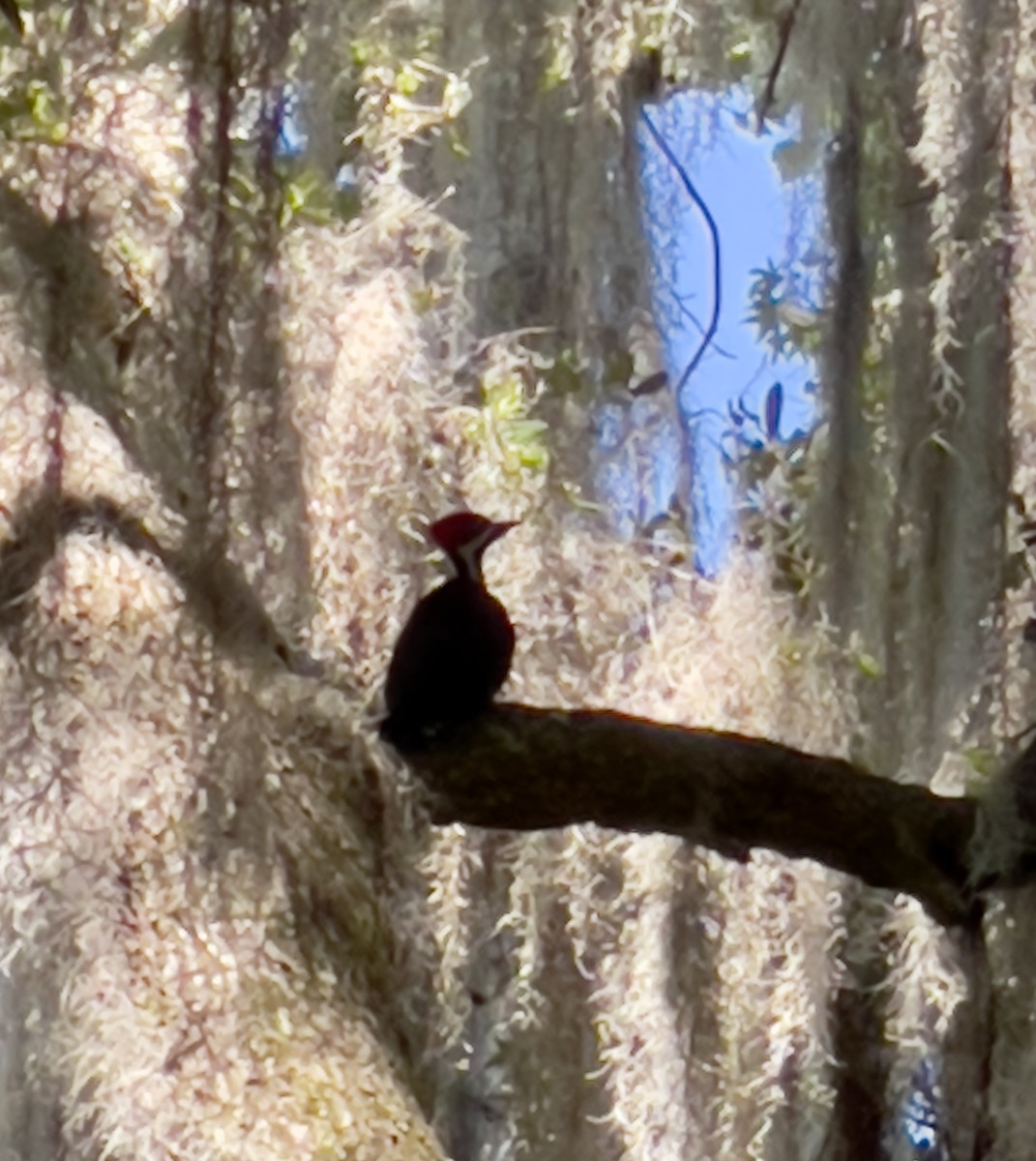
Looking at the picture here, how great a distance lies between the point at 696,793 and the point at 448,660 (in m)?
0.31

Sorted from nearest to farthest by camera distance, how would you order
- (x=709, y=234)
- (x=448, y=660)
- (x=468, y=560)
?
(x=448, y=660)
(x=468, y=560)
(x=709, y=234)

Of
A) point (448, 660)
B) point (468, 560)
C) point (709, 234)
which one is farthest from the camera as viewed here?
point (709, 234)

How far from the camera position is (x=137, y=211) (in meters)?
2.41

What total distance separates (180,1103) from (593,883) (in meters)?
1.17

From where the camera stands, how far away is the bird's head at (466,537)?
2.74 metres

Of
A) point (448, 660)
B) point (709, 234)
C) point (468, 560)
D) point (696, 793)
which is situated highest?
point (709, 234)

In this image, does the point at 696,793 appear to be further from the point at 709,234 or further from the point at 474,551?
the point at 709,234

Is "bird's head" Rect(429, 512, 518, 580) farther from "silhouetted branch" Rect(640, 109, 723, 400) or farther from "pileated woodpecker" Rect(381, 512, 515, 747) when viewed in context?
"silhouetted branch" Rect(640, 109, 723, 400)

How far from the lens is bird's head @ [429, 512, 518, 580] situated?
2.74 meters

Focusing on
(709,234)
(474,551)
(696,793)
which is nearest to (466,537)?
(474,551)

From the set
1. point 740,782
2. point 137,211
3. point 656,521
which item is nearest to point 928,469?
point 740,782

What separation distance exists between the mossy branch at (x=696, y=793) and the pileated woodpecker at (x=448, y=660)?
0.03 metres

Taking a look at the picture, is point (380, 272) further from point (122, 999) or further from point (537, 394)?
point (122, 999)

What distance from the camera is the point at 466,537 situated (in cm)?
274
